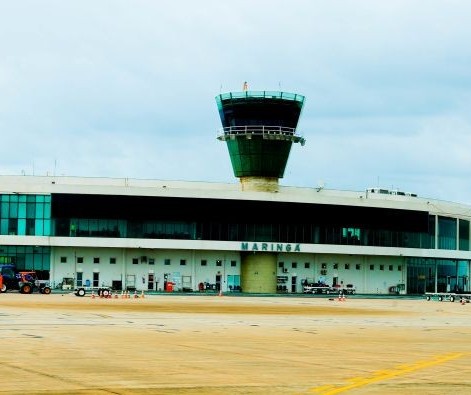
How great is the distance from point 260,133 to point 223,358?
334 feet

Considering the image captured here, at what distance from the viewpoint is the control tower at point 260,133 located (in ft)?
429

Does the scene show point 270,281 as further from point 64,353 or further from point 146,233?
point 64,353

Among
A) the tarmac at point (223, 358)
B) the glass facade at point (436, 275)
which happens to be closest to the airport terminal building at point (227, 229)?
the glass facade at point (436, 275)

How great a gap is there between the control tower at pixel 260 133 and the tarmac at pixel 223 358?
81562 mm

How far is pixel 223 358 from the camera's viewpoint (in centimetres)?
2944

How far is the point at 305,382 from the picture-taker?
76.6 feet

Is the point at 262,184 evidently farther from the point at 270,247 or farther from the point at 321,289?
the point at 321,289

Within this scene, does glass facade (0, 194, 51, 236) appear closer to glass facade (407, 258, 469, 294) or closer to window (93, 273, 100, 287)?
window (93, 273, 100, 287)

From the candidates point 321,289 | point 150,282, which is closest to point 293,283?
point 321,289

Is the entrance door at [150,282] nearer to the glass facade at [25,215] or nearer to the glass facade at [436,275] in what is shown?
the glass facade at [25,215]

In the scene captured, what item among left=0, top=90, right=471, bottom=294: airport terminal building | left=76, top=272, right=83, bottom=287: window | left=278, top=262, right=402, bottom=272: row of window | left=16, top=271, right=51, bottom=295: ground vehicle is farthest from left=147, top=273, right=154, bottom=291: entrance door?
left=16, top=271, right=51, bottom=295: ground vehicle

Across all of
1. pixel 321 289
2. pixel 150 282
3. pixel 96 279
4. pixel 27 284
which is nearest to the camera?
pixel 27 284

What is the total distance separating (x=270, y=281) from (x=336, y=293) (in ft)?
31.2

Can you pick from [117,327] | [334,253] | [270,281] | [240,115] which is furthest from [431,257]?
[117,327]
